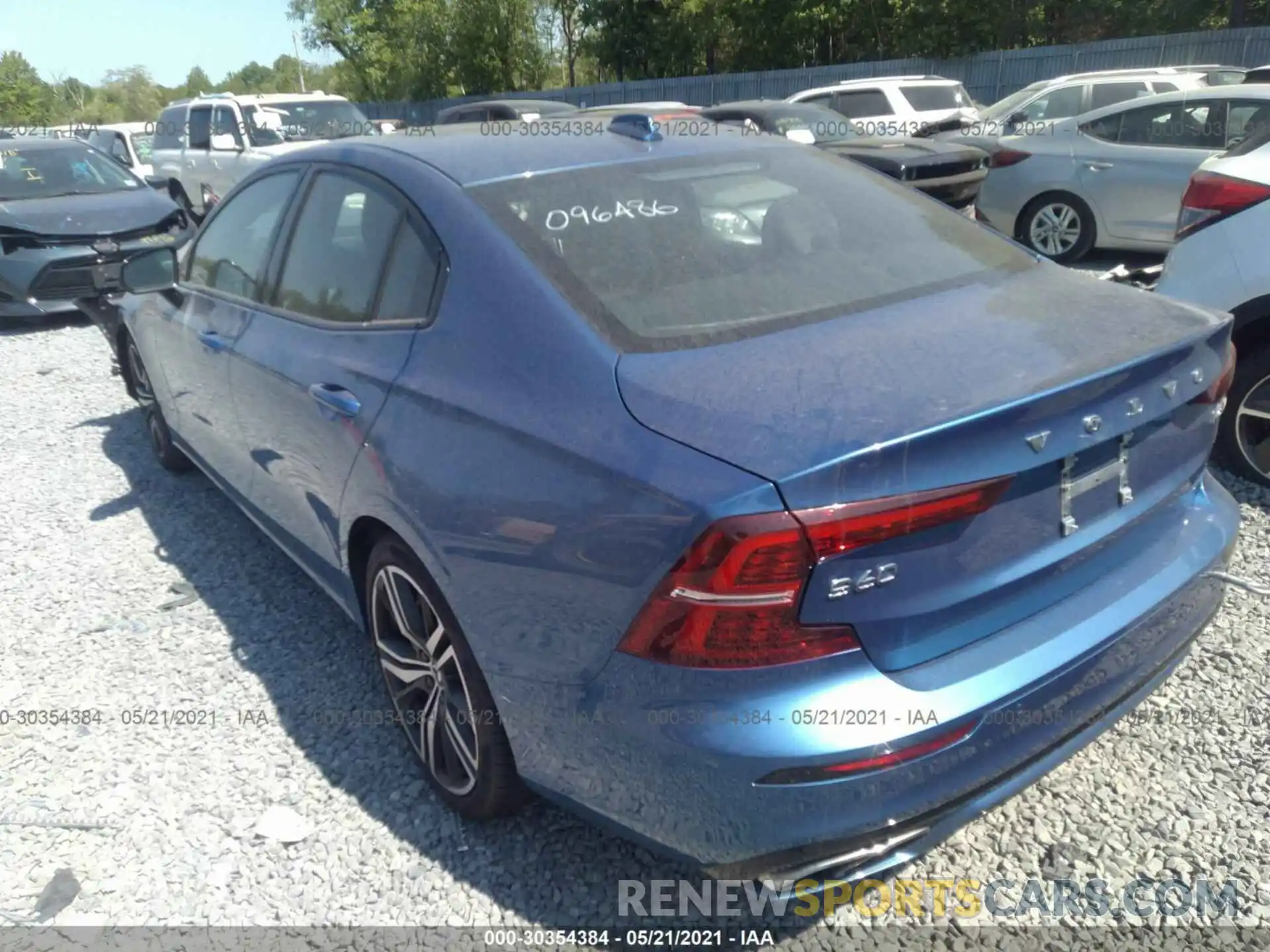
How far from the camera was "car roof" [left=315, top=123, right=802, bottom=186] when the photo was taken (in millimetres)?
Answer: 2740

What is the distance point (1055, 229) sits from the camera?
355 inches

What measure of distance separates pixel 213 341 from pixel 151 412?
1776 mm

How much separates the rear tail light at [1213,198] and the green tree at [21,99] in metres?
59.6

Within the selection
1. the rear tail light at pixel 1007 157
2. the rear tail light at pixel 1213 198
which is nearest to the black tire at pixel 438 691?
the rear tail light at pixel 1213 198

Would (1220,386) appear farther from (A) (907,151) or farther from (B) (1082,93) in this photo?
(B) (1082,93)

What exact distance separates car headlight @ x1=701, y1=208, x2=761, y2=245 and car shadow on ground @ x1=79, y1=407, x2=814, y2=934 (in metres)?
1.58

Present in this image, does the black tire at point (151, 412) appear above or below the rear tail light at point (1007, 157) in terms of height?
below

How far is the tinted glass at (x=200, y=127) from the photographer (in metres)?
14.1

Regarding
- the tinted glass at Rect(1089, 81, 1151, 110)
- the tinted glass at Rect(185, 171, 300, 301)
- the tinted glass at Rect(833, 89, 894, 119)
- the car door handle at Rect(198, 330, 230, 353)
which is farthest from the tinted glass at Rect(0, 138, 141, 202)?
the tinted glass at Rect(1089, 81, 1151, 110)

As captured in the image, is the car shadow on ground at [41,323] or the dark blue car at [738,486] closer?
the dark blue car at [738,486]

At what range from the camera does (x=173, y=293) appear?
167 inches

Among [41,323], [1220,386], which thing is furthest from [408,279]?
[41,323]

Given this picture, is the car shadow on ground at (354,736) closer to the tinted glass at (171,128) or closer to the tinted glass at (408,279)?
the tinted glass at (408,279)

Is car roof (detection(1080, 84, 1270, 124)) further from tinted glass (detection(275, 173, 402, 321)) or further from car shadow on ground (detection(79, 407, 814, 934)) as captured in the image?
car shadow on ground (detection(79, 407, 814, 934))
